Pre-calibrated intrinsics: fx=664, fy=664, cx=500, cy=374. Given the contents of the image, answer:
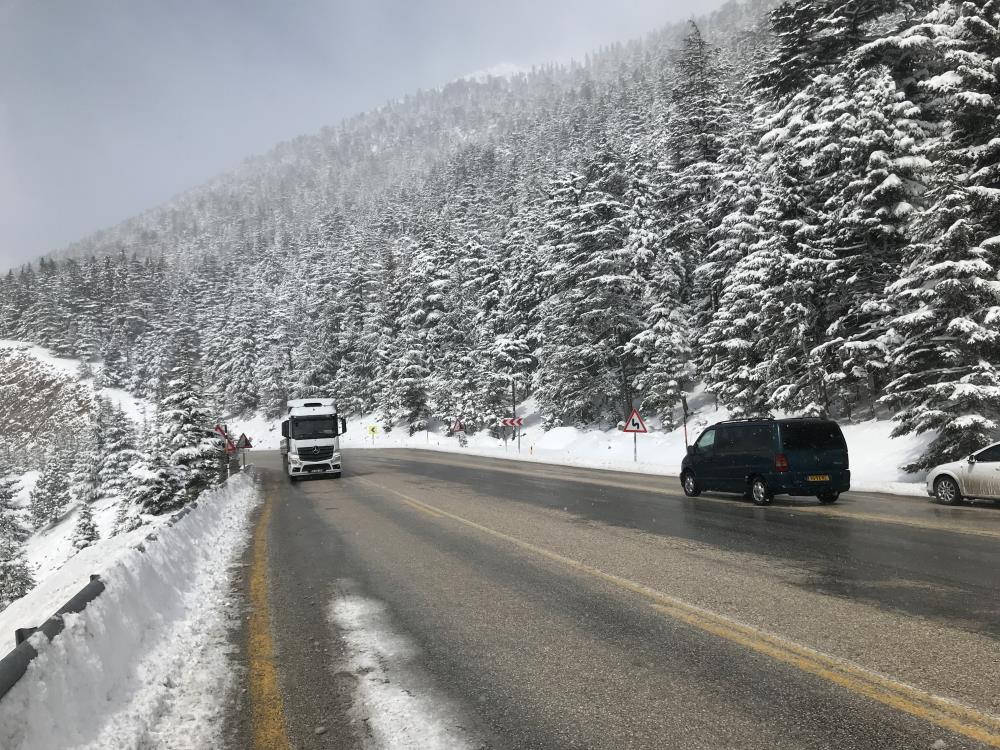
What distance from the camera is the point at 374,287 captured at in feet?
228

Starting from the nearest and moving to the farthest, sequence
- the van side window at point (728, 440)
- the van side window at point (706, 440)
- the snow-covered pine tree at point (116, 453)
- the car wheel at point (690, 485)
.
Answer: the van side window at point (728, 440)
the van side window at point (706, 440)
the car wheel at point (690, 485)
the snow-covered pine tree at point (116, 453)

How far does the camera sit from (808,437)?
1387 cm

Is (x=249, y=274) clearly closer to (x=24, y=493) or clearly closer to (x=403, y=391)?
(x=24, y=493)

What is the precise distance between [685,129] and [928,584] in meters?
36.5

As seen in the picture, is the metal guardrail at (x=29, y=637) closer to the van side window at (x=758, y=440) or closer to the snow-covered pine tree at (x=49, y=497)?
the van side window at (x=758, y=440)

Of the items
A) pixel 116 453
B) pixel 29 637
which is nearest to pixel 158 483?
pixel 29 637

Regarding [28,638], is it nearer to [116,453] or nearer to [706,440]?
[706,440]

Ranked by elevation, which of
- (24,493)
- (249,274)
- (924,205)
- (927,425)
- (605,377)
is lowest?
(24,493)

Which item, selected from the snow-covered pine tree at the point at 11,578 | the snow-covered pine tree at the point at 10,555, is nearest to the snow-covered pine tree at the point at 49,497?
the snow-covered pine tree at the point at 10,555

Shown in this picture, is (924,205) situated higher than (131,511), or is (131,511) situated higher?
(924,205)

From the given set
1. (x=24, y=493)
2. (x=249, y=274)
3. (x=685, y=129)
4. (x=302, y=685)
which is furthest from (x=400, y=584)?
(x=249, y=274)

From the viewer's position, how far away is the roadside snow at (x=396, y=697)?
12.4 feet

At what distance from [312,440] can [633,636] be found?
874 inches

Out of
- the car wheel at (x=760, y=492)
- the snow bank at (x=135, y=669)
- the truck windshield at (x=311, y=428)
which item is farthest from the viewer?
the truck windshield at (x=311, y=428)
